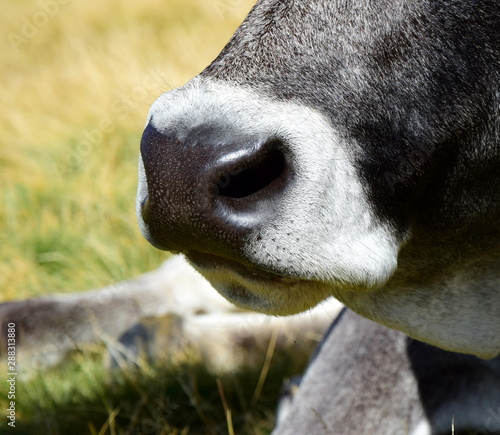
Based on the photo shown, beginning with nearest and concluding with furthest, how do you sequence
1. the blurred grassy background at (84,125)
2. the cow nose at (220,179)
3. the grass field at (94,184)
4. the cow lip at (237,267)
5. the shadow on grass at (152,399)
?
the cow nose at (220,179)
the cow lip at (237,267)
the shadow on grass at (152,399)
the grass field at (94,184)
the blurred grassy background at (84,125)

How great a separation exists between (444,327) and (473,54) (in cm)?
74

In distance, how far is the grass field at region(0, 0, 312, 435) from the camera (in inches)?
133

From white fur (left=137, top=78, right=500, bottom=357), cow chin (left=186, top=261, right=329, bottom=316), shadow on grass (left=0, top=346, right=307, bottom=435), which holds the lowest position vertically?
shadow on grass (left=0, top=346, right=307, bottom=435)

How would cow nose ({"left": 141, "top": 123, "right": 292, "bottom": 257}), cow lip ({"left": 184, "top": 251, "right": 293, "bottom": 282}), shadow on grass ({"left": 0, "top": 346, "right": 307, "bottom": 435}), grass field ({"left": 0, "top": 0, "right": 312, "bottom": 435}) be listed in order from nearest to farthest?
cow nose ({"left": 141, "top": 123, "right": 292, "bottom": 257}), cow lip ({"left": 184, "top": 251, "right": 293, "bottom": 282}), shadow on grass ({"left": 0, "top": 346, "right": 307, "bottom": 435}), grass field ({"left": 0, "top": 0, "right": 312, "bottom": 435})

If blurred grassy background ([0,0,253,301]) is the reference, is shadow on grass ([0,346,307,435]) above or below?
above

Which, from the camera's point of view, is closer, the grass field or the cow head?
the cow head

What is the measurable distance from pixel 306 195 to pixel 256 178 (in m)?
0.11

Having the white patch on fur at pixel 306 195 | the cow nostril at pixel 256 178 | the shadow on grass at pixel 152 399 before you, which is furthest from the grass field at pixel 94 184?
the cow nostril at pixel 256 178

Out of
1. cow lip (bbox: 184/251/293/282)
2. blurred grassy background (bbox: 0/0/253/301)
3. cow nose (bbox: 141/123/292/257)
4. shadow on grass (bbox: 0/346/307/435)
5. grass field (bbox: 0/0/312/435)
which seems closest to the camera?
cow nose (bbox: 141/123/292/257)

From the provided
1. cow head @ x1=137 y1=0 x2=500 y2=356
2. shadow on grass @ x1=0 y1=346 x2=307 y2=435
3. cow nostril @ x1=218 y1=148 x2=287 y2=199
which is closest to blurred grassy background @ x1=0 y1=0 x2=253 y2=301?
cow head @ x1=137 y1=0 x2=500 y2=356

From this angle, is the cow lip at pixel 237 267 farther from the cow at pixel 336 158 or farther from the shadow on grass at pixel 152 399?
the shadow on grass at pixel 152 399

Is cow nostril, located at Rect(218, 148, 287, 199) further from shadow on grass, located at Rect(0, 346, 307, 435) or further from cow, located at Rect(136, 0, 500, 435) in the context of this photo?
shadow on grass, located at Rect(0, 346, 307, 435)

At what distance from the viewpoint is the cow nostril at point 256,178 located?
1.80 m

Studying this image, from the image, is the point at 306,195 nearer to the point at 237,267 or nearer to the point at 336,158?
the point at 336,158
